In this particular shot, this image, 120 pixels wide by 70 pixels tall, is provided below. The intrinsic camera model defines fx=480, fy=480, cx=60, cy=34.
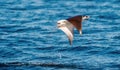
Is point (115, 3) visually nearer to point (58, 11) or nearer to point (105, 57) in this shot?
point (58, 11)

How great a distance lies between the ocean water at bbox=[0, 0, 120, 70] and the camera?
36.2ft

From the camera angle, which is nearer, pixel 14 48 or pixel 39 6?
pixel 14 48

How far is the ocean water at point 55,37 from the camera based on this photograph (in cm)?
1105

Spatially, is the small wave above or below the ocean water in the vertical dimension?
below

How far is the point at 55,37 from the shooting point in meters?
13.4

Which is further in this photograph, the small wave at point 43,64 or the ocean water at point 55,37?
the ocean water at point 55,37

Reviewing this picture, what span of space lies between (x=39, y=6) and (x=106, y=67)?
271 inches

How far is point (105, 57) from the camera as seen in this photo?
11531 mm

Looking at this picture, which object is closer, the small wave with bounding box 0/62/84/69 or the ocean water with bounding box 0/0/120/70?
the small wave with bounding box 0/62/84/69

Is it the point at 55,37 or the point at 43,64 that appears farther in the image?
the point at 55,37

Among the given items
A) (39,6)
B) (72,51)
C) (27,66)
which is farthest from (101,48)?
(39,6)

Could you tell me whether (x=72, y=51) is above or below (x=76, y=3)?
below

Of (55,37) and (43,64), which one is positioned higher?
(55,37)

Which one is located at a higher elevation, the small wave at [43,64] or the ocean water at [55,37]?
the ocean water at [55,37]
